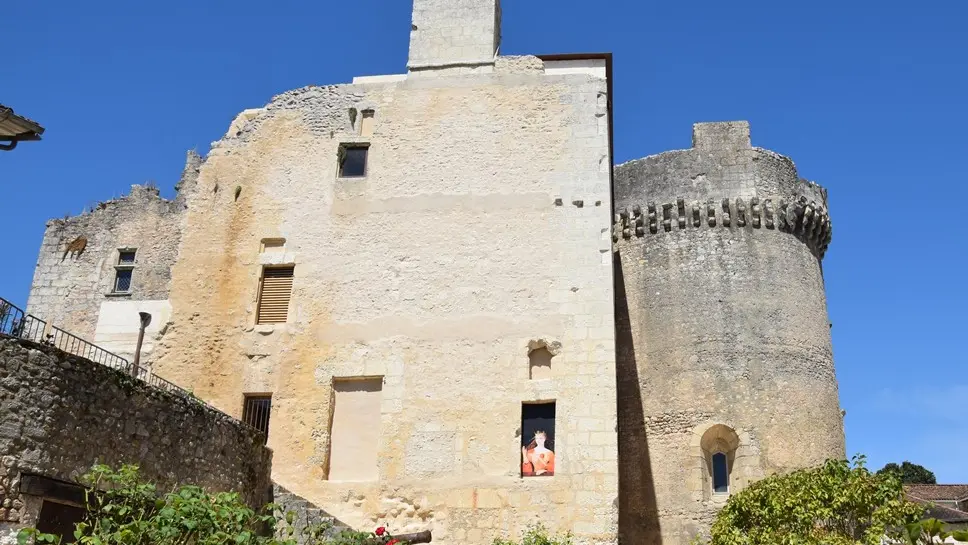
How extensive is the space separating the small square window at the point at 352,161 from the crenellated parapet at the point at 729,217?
872 centimetres

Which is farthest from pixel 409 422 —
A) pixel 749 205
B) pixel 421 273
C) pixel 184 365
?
pixel 749 205

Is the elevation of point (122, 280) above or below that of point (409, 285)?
above

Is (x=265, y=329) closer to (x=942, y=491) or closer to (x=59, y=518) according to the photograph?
(x=59, y=518)

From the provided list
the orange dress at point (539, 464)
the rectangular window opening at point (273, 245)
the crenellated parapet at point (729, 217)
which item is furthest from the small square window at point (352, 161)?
the crenellated parapet at point (729, 217)

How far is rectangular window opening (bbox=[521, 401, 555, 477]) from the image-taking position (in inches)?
560

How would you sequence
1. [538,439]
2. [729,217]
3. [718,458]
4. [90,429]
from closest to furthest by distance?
1. [90,429]
2. [538,439]
3. [718,458]
4. [729,217]

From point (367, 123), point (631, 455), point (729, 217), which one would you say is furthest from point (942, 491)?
point (367, 123)

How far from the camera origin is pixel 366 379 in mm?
15336

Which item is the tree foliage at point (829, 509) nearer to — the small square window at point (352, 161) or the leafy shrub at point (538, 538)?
the leafy shrub at point (538, 538)

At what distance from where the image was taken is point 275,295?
1628 centimetres

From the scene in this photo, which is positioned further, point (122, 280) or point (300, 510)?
point (122, 280)

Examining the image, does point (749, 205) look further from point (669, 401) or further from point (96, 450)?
point (96, 450)

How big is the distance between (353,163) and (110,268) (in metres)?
5.04

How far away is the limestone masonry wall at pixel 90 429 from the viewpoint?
8.66 metres
